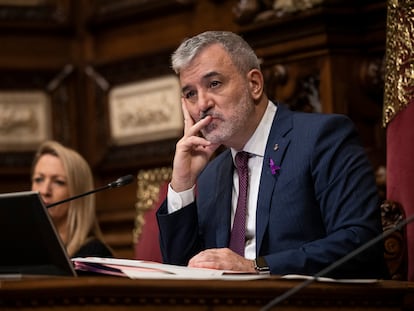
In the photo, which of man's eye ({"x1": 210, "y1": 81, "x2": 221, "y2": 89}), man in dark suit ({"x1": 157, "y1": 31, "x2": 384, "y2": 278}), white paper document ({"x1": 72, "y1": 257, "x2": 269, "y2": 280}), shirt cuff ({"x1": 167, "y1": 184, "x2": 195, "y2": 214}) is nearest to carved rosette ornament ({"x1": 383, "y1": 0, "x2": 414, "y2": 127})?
man in dark suit ({"x1": 157, "y1": 31, "x2": 384, "y2": 278})

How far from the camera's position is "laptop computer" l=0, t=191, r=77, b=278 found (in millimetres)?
2041

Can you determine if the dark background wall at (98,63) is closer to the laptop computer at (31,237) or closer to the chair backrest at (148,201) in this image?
the chair backrest at (148,201)

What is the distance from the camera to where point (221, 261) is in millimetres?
2314

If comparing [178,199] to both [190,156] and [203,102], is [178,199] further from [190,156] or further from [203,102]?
[203,102]

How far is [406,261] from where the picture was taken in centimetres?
279

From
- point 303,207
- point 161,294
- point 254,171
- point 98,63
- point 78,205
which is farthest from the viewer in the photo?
point 98,63

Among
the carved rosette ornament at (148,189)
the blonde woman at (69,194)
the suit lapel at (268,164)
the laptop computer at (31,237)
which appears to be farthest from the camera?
the carved rosette ornament at (148,189)

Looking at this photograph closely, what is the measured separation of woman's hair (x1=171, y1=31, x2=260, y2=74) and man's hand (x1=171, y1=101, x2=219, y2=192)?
16cm

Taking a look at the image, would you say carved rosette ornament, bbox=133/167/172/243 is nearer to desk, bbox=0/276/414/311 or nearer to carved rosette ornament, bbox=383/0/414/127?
carved rosette ornament, bbox=383/0/414/127

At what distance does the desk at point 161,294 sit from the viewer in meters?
1.89

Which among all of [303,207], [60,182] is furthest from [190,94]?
[60,182]

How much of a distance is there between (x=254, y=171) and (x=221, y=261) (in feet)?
1.94

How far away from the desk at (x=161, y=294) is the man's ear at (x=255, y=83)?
90cm

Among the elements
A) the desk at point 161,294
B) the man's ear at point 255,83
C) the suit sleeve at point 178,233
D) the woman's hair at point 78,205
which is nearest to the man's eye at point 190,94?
the man's ear at point 255,83
